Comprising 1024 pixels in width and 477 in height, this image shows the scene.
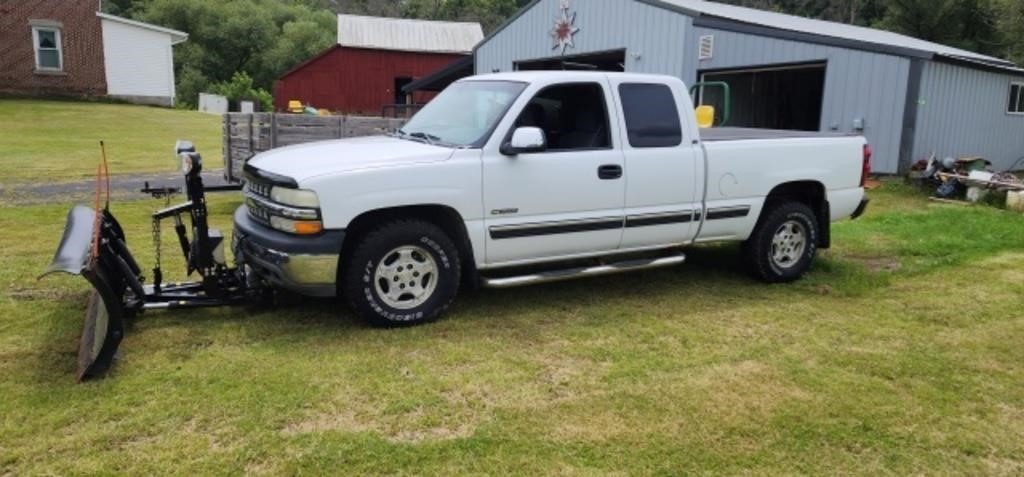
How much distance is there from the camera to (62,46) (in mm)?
30422

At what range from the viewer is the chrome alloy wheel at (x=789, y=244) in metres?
6.77

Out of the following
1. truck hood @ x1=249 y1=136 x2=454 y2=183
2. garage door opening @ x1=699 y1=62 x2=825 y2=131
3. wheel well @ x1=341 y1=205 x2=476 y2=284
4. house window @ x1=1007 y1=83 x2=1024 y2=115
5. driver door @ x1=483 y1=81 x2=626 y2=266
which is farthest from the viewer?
garage door opening @ x1=699 y1=62 x2=825 y2=131

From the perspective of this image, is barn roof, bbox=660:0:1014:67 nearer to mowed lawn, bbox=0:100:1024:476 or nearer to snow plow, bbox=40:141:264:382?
mowed lawn, bbox=0:100:1024:476

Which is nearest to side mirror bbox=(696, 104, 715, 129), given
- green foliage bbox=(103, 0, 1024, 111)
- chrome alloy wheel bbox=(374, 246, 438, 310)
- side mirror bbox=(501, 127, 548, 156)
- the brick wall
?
side mirror bbox=(501, 127, 548, 156)

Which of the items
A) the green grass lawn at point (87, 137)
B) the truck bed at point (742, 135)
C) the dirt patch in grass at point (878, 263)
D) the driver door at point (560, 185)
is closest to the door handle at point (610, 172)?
the driver door at point (560, 185)

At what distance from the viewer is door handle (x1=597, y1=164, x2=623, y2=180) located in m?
5.68

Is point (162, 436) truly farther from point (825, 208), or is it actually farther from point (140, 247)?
point (825, 208)

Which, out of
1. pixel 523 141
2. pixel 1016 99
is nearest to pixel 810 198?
pixel 523 141

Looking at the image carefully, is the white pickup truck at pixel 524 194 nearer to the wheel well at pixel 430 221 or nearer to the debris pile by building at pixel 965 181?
the wheel well at pixel 430 221

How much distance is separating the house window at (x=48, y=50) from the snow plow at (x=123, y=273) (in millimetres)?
30169

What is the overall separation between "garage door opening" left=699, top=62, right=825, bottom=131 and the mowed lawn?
49.7 ft

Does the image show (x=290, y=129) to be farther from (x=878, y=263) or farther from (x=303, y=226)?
(x=878, y=263)

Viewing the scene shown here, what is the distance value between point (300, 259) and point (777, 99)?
66.2 ft

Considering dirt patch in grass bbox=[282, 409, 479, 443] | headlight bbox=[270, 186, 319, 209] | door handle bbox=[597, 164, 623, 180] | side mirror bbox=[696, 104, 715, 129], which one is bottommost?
dirt patch in grass bbox=[282, 409, 479, 443]
